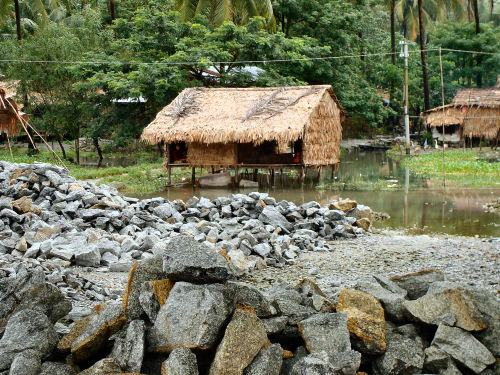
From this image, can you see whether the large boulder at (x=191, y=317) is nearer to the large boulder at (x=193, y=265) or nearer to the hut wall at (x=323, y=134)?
the large boulder at (x=193, y=265)

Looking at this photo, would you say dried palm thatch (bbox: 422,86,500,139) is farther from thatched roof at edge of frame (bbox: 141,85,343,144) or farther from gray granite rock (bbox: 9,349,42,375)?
gray granite rock (bbox: 9,349,42,375)

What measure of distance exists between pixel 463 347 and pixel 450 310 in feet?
1.17

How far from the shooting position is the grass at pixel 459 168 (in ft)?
63.8

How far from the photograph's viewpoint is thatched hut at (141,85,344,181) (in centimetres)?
1958

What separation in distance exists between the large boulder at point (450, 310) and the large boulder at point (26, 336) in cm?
306

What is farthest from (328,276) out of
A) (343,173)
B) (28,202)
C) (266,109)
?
(343,173)

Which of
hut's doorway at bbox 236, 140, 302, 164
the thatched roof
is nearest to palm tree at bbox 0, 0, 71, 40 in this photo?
hut's doorway at bbox 236, 140, 302, 164

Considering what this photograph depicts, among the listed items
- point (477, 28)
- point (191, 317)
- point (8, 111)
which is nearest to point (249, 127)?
point (8, 111)

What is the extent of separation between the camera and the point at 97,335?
15.1 feet

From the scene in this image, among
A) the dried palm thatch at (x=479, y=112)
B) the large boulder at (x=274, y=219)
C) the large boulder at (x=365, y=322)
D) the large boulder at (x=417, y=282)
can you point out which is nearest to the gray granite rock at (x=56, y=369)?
the large boulder at (x=365, y=322)

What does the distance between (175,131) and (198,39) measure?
765 centimetres

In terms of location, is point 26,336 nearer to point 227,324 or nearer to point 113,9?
point 227,324

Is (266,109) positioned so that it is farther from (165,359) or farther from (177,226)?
(165,359)

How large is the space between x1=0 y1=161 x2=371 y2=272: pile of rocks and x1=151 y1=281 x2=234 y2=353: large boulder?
4.24 metres
